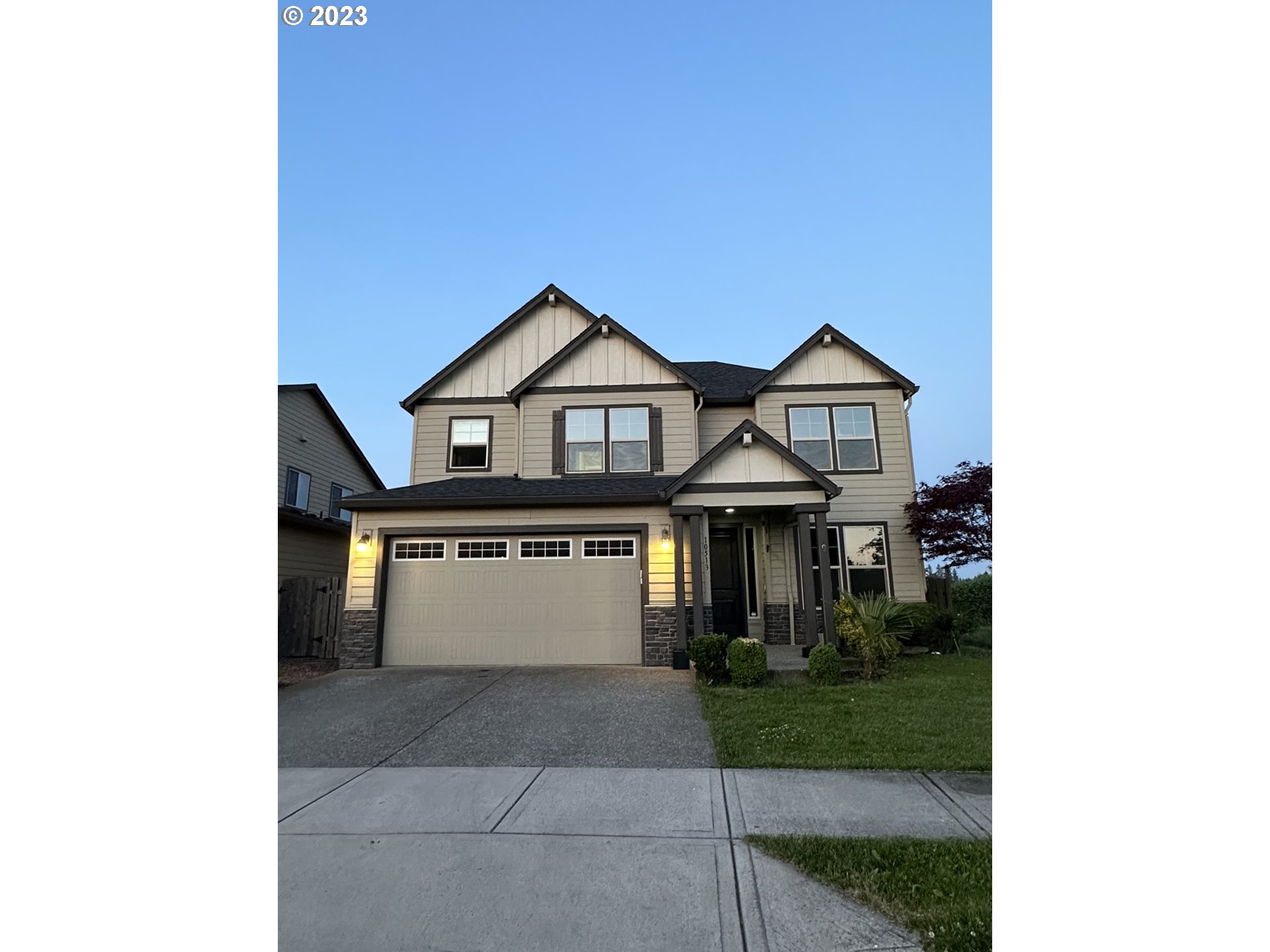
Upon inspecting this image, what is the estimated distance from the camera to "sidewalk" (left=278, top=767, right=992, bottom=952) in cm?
279

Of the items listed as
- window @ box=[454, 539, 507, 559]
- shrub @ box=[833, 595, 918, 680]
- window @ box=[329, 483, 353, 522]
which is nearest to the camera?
shrub @ box=[833, 595, 918, 680]

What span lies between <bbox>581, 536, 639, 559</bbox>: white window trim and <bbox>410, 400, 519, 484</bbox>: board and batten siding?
3.08m

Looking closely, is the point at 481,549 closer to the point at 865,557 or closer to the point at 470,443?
the point at 470,443

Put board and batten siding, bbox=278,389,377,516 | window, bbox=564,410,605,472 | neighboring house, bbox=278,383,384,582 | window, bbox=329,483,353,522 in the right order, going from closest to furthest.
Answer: window, bbox=564,410,605,472, neighboring house, bbox=278,383,384,582, board and batten siding, bbox=278,389,377,516, window, bbox=329,483,353,522

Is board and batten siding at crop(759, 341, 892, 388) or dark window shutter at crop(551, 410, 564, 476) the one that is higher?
board and batten siding at crop(759, 341, 892, 388)

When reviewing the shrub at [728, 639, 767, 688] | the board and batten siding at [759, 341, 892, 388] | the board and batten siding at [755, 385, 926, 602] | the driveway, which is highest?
the board and batten siding at [759, 341, 892, 388]

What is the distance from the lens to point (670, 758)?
215 inches

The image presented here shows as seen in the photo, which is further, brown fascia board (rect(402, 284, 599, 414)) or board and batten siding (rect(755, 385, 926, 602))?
brown fascia board (rect(402, 284, 599, 414))

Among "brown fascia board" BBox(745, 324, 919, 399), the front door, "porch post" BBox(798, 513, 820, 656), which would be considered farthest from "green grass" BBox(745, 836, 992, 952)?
"brown fascia board" BBox(745, 324, 919, 399)

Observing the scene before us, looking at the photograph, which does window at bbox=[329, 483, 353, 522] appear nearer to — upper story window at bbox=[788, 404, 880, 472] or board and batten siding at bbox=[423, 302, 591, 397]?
board and batten siding at bbox=[423, 302, 591, 397]
